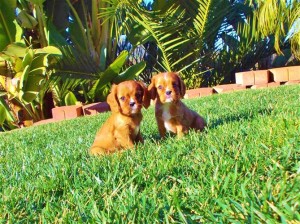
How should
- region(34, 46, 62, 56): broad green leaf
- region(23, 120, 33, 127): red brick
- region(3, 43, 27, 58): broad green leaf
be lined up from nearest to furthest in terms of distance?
region(34, 46, 62, 56): broad green leaf < region(3, 43, 27, 58): broad green leaf < region(23, 120, 33, 127): red brick

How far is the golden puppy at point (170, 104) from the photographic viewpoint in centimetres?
317

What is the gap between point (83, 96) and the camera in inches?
425

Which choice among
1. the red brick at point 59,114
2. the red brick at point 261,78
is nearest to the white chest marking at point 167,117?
the red brick at point 59,114

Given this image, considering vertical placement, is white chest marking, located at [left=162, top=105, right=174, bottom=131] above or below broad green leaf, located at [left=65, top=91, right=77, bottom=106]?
above

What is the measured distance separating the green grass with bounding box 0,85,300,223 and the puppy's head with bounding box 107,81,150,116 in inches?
11.1

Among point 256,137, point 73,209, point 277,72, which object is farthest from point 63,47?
point 73,209

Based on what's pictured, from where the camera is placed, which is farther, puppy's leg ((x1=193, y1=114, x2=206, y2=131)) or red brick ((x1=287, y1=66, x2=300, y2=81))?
red brick ((x1=287, y1=66, x2=300, y2=81))

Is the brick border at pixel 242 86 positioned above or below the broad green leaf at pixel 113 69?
below

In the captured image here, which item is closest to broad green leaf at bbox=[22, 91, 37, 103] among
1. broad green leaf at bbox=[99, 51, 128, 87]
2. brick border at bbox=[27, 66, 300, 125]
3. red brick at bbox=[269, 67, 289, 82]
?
brick border at bbox=[27, 66, 300, 125]

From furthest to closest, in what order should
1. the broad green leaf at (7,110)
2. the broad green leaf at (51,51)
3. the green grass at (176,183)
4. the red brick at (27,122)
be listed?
the red brick at (27,122) < the broad green leaf at (7,110) < the broad green leaf at (51,51) < the green grass at (176,183)

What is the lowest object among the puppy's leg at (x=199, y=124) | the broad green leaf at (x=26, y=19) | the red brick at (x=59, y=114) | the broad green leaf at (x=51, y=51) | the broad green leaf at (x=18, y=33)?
the red brick at (x=59, y=114)

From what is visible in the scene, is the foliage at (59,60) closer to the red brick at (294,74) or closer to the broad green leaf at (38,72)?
the broad green leaf at (38,72)

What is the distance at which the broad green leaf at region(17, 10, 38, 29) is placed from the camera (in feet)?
29.5

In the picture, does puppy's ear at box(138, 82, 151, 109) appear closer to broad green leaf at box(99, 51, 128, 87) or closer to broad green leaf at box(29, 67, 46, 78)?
broad green leaf at box(99, 51, 128, 87)
